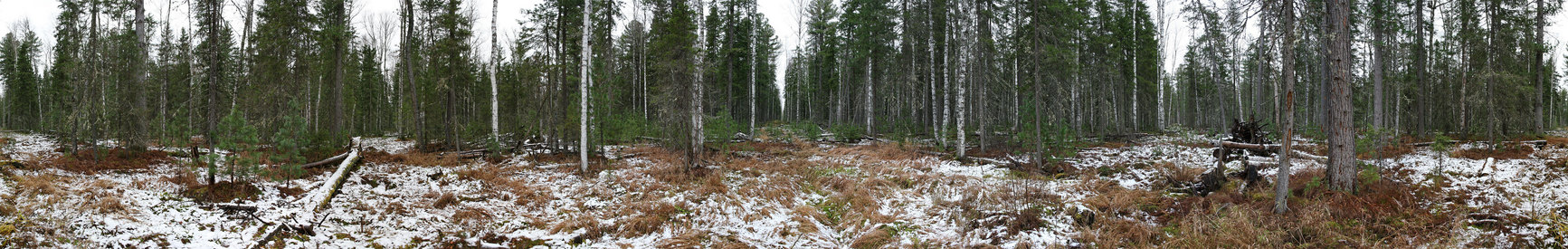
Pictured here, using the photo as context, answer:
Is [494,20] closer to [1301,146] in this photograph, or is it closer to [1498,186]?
[1498,186]

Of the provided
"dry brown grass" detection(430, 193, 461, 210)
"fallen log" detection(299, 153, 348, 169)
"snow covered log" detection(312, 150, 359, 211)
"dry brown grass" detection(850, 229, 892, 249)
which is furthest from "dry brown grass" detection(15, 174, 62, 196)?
"dry brown grass" detection(850, 229, 892, 249)

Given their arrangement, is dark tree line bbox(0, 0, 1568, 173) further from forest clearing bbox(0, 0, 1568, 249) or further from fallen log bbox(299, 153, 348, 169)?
fallen log bbox(299, 153, 348, 169)

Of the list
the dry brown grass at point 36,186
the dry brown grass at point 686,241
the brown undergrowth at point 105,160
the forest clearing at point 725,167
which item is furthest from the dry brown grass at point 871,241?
the brown undergrowth at point 105,160

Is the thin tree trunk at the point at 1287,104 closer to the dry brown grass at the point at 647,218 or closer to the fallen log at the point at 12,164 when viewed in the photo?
the dry brown grass at the point at 647,218

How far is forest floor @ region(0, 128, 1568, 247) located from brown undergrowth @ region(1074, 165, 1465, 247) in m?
0.03

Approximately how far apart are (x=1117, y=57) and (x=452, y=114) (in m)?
25.7

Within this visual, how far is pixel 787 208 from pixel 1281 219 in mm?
6130

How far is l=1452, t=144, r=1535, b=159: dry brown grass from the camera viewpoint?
36.5ft

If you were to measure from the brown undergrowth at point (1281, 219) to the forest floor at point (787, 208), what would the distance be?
29 mm

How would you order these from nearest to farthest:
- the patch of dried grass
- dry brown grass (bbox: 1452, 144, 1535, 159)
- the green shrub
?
the green shrub → dry brown grass (bbox: 1452, 144, 1535, 159) → the patch of dried grass

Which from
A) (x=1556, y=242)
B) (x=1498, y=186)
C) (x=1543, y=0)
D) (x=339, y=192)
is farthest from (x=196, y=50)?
(x=1543, y=0)

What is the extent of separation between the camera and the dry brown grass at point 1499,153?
11125 millimetres

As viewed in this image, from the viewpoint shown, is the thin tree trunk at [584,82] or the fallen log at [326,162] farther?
the thin tree trunk at [584,82]

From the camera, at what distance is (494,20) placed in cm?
1465
